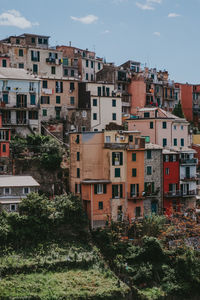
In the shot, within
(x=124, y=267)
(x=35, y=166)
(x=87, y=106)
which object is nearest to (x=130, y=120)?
(x=87, y=106)

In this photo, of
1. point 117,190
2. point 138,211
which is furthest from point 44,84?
point 138,211

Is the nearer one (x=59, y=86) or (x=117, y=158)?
(x=117, y=158)

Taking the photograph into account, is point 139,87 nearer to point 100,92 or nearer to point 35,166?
point 100,92

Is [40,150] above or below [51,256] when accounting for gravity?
above

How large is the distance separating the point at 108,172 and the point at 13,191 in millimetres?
11257

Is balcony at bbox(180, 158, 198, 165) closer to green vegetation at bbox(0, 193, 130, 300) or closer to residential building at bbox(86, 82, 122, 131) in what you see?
residential building at bbox(86, 82, 122, 131)

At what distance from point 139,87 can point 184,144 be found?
19.1 metres

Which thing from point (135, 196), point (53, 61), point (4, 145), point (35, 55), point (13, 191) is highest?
point (35, 55)

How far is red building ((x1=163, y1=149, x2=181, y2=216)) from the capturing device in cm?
5594

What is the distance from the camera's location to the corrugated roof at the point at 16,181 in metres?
47.0

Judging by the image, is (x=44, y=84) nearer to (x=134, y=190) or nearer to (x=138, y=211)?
(x=134, y=190)

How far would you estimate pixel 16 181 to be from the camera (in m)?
47.9

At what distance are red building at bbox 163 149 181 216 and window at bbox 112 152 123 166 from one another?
6.42m

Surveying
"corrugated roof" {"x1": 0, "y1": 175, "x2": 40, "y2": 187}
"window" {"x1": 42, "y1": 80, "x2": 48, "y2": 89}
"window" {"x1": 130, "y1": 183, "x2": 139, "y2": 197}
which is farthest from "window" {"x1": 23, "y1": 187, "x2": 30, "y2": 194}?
"window" {"x1": 42, "y1": 80, "x2": 48, "y2": 89}
